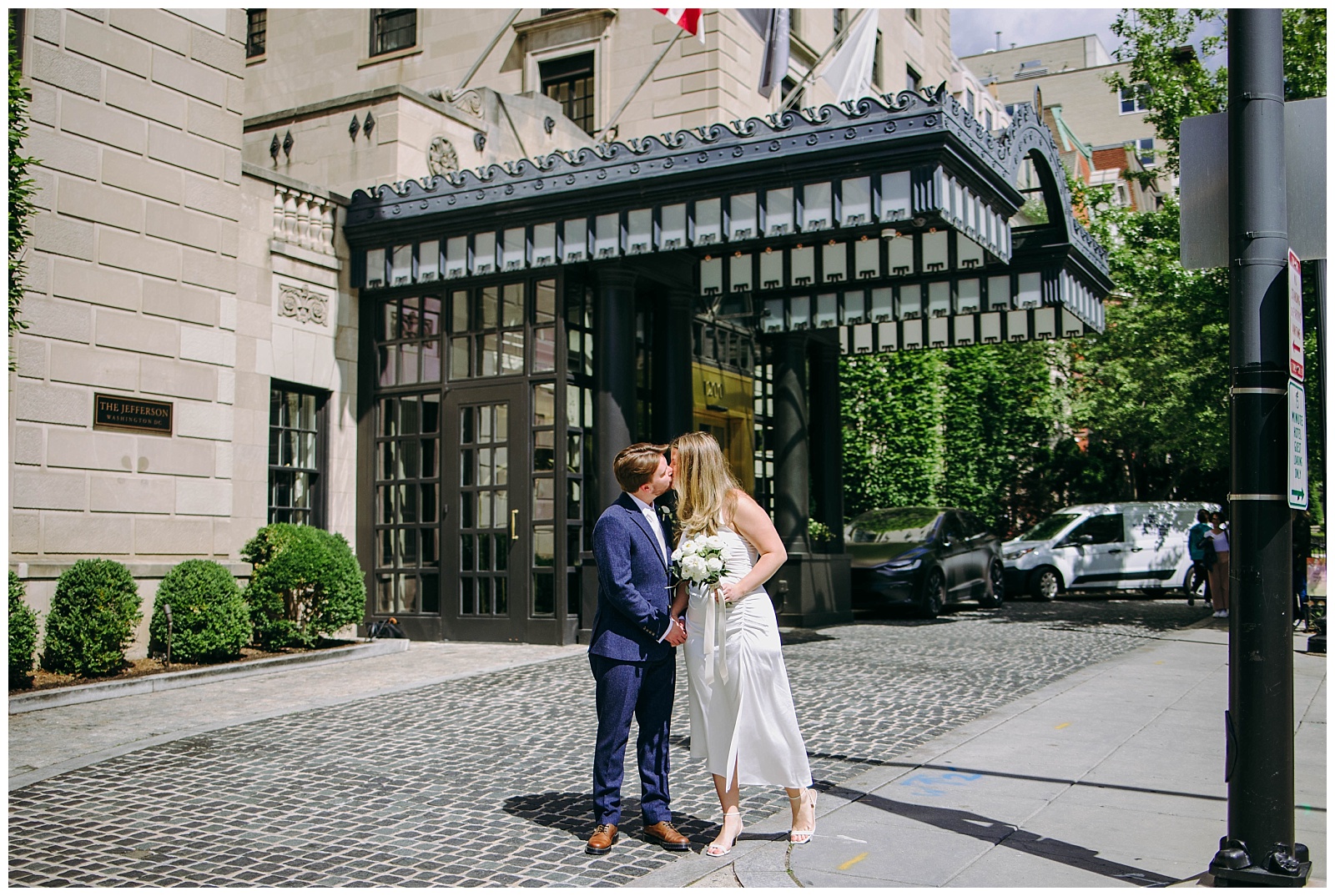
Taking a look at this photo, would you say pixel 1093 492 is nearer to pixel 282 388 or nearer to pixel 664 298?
pixel 664 298

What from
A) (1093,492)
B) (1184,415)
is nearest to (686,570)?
(1184,415)

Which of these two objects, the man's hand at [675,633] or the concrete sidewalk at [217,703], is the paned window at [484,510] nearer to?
the concrete sidewalk at [217,703]

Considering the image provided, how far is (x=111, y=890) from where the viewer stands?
4.61 m

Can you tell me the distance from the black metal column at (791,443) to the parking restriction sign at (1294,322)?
37.8 feet

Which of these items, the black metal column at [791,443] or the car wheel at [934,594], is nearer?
the black metal column at [791,443]

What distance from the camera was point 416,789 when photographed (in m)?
6.31

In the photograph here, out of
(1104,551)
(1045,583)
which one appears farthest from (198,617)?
(1104,551)

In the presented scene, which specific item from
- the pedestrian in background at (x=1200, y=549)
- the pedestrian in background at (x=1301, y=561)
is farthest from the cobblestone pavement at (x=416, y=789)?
the pedestrian in background at (x=1200, y=549)

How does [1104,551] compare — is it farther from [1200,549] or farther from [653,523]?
[653,523]

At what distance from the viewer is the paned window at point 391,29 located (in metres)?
23.7

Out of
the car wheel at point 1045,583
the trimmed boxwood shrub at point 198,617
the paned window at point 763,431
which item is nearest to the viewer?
the trimmed boxwood shrub at point 198,617

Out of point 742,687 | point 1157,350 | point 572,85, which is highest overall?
point 572,85

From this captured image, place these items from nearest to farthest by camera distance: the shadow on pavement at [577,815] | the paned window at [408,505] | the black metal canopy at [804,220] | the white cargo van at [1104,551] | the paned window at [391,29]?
the shadow on pavement at [577,815] → the black metal canopy at [804,220] → the paned window at [408,505] → the white cargo van at [1104,551] → the paned window at [391,29]

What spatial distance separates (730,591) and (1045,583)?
1945 cm
